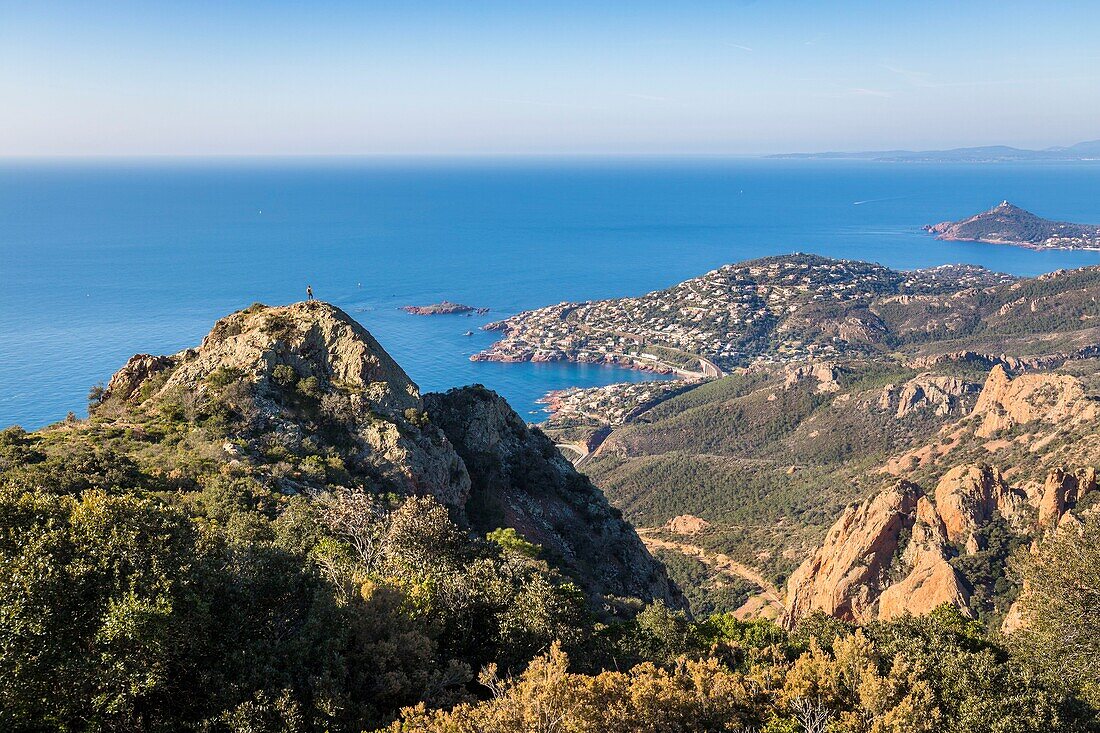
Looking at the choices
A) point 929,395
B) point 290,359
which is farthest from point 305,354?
point 929,395

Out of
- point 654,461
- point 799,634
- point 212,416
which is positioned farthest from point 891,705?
point 654,461

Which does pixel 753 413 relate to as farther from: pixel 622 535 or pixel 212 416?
pixel 212 416

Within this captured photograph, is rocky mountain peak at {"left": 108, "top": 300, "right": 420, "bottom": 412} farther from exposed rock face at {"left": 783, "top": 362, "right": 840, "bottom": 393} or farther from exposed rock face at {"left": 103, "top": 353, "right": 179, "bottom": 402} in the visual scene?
exposed rock face at {"left": 783, "top": 362, "right": 840, "bottom": 393}

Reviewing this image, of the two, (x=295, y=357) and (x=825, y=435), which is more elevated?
(x=295, y=357)

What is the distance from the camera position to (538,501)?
36719mm

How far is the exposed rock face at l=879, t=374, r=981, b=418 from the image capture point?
79.8 metres

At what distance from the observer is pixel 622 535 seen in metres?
37.1

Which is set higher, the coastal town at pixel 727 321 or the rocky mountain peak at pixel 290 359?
the rocky mountain peak at pixel 290 359

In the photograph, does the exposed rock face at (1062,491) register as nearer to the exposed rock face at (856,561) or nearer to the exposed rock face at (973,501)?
the exposed rock face at (973,501)

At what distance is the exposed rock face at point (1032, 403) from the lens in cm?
5447

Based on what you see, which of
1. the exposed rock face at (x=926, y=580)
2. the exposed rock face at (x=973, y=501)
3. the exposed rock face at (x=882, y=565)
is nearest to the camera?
the exposed rock face at (x=926, y=580)

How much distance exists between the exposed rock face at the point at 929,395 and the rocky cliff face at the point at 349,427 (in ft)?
185

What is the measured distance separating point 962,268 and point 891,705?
713 ft

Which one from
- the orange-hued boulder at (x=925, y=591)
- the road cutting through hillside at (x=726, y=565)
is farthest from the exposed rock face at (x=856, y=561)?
the road cutting through hillside at (x=726, y=565)
